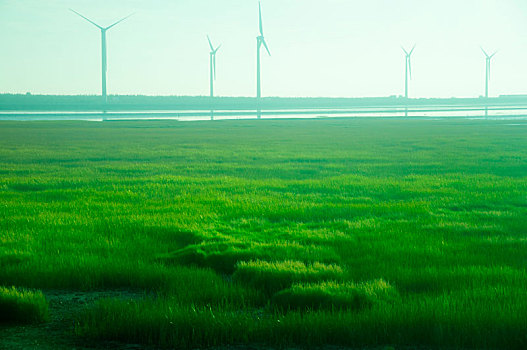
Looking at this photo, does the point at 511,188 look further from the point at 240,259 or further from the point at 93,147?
the point at 93,147

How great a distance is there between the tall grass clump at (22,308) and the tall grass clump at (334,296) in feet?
9.34

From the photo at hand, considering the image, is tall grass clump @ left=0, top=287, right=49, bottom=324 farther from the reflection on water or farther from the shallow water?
the reflection on water

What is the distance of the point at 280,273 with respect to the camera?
840 cm

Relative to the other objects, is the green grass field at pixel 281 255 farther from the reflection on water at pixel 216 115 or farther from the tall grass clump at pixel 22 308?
the reflection on water at pixel 216 115

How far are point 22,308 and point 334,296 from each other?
12.5ft

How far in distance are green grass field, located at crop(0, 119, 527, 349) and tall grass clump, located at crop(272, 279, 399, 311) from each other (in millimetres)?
19

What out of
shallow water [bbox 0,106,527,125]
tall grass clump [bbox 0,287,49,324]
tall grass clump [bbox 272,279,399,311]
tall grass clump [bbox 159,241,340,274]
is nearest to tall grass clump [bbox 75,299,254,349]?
tall grass clump [bbox 0,287,49,324]

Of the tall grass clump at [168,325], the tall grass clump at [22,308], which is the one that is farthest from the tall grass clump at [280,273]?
the tall grass clump at [22,308]

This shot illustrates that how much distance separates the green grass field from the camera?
6.53 meters

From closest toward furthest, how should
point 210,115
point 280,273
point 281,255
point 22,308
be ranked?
1. point 22,308
2. point 280,273
3. point 281,255
4. point 210,115

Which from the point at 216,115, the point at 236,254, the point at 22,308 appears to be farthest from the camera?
the point at 216,115

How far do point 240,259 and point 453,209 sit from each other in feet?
22.7

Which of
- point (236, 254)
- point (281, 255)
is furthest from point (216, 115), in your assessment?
point (281, 255)

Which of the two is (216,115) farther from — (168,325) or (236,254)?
(168,325)
